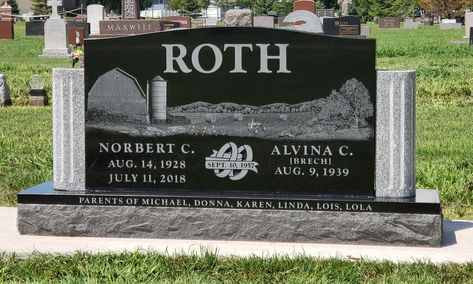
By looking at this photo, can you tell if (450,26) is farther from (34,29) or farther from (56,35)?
(56,35)

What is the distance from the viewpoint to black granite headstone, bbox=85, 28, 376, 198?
643cm

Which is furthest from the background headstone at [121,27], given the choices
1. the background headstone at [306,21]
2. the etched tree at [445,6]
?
the etched tree at [445,6]

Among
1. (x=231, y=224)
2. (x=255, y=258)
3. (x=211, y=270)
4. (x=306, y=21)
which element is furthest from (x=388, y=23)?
(x=211, y=270)

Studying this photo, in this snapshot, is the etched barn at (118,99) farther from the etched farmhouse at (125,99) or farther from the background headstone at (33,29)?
the background headstone at (33,29)

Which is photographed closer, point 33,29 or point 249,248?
point 249,248

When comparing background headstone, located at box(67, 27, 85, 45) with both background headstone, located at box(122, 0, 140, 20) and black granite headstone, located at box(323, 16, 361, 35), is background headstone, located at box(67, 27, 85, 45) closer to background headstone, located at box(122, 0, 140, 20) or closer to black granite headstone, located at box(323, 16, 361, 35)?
background headstone, located at box(122, 0, 140, 20)

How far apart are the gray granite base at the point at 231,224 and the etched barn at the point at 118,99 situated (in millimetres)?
647

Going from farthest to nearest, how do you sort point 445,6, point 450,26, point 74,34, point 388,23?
point 445,6, point 388,23, point 450,26, point 74,34

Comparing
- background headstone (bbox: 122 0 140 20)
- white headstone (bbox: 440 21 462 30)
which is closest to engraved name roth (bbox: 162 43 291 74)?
background headstone (bbox: 122 0 140 20)

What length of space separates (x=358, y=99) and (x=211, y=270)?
158 cm

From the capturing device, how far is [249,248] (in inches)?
249

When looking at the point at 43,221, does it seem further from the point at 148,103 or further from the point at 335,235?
the point at 335,235

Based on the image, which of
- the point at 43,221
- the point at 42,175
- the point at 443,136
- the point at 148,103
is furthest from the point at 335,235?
the point at 443,136

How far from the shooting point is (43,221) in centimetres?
674
